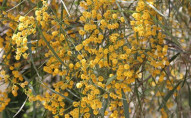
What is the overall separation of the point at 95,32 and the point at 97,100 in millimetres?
248

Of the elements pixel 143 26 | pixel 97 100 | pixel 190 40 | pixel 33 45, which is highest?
pixel 143 26

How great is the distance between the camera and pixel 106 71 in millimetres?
1110

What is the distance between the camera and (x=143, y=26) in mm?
913

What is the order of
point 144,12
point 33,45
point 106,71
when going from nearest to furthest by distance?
point 144,12 → point 106,71 → point 33,45

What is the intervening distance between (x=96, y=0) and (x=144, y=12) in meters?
0.18

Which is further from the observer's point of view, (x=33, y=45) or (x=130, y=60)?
(x=33, y=45)

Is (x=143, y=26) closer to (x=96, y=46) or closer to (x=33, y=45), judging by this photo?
(x=96, y=46)

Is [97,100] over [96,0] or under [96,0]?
under

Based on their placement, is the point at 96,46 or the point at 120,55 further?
the point at 96,46

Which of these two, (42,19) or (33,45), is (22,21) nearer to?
(42,19)

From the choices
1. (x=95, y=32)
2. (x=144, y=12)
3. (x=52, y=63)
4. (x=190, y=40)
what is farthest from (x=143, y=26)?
(x=190, y=40)

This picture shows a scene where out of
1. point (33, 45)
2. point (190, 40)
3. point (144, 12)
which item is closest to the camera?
point (144, 12)

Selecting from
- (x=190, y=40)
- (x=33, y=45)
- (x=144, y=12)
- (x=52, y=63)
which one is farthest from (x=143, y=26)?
(x=190, y=40)

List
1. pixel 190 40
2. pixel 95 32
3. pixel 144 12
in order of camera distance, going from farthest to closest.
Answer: pixel 190 40 → pixel 95 32 → pixel 144 12
